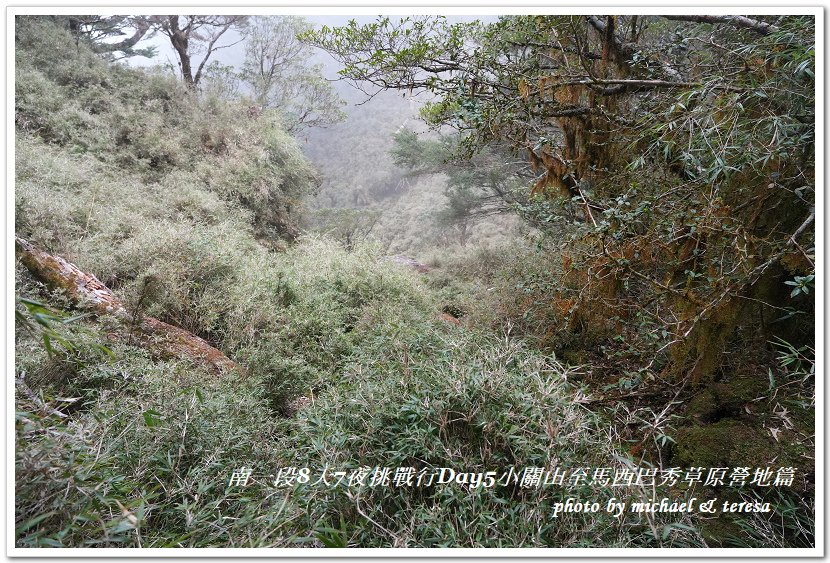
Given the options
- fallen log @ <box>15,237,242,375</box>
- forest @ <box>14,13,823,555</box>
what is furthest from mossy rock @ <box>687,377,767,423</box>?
fallen log @ <box>15,237,242,375</box>

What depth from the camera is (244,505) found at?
1.59 m

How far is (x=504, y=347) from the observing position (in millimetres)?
2277

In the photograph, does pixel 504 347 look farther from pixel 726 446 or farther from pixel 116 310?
pixel 116 310

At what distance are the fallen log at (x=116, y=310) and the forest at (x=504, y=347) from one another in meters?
0.02

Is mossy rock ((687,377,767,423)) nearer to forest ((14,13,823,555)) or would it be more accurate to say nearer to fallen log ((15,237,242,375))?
Answer: forest ((14,13,823,555))

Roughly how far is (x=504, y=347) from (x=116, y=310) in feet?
9.65

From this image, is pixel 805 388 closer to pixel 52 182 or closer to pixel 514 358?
pixel 514 358

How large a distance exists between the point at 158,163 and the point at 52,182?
2.36 metres

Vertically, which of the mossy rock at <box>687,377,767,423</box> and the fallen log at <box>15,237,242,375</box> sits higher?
the mossy rock at <box>687,377,767,423</box>

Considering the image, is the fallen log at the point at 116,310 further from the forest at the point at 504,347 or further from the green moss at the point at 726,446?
the green moss at the point at 726,446

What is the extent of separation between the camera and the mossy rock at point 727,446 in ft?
5.82

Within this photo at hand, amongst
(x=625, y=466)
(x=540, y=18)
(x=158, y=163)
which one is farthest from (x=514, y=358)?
(x=158, y=163)

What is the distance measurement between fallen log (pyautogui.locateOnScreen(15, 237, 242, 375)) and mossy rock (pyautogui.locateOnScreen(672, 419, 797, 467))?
2853 millimetres

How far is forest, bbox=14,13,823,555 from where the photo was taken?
1.45 meters
